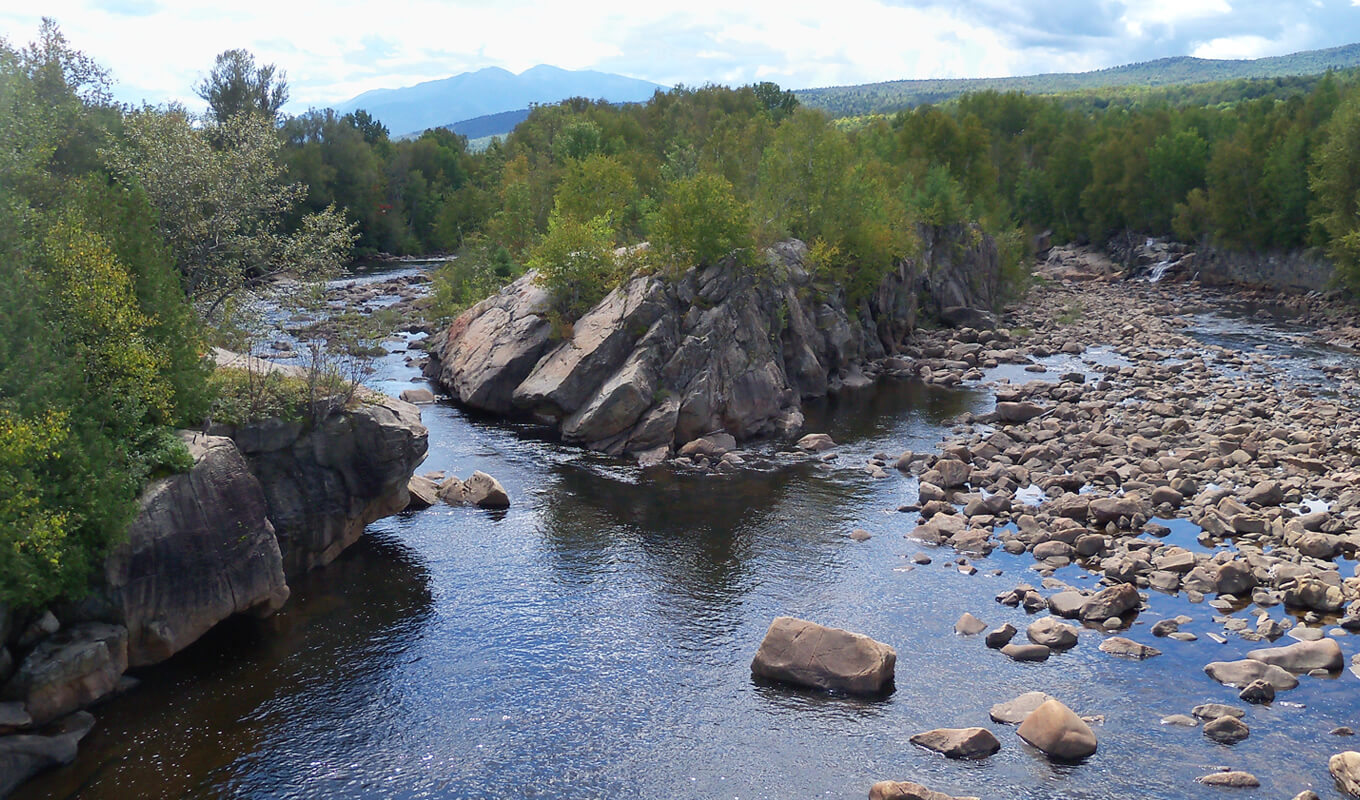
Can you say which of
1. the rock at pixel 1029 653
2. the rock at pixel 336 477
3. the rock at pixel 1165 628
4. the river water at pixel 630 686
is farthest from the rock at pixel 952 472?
the rock at pixel 336 477

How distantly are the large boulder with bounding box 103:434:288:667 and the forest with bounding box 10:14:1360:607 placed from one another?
733 mm

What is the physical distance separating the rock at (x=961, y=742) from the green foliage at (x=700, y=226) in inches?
1429

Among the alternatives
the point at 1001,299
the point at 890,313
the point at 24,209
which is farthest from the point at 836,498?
the point at 1001,299

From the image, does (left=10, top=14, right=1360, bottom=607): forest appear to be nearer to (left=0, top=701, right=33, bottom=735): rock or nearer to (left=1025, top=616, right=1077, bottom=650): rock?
(left=0, top=701, right=33, bottom=735): rock

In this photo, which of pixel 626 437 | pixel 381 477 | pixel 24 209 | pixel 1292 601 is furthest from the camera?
pixel 626 437

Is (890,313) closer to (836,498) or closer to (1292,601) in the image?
(836,498)

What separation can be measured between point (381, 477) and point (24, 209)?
13.3 m

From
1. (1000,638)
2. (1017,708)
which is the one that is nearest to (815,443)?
(1000,638)

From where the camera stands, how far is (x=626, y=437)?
4759cm

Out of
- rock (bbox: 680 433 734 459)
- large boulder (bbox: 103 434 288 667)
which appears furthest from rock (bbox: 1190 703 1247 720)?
rock (bbox: 680 433 734 459)

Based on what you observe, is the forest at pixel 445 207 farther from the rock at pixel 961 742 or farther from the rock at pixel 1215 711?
the rock at pixel 1215 711

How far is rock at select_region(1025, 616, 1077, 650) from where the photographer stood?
26.4 meters

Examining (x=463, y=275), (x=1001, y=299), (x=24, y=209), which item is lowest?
(x=1001, y=299)

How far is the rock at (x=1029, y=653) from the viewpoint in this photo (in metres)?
25.9
